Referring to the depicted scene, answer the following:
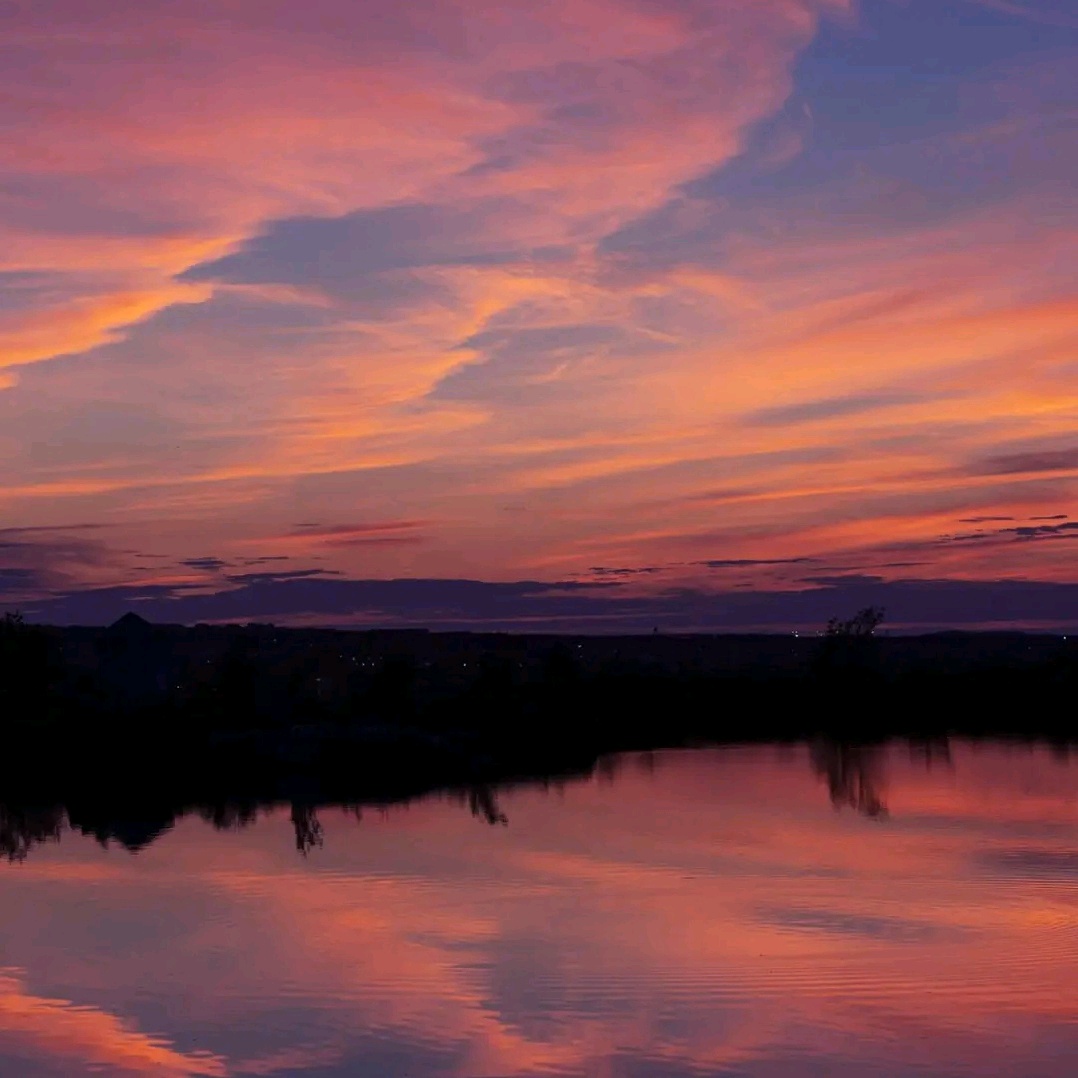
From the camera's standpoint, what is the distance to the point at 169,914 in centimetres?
1653

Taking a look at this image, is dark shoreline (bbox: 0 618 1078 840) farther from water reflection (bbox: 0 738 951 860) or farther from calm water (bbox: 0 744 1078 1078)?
calm water (bbox: 0 744 1078 1078)

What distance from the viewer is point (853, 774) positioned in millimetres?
30062

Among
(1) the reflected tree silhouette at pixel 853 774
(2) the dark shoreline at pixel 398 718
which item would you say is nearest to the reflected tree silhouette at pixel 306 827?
(2) the dark shoreline at pixel 398 718

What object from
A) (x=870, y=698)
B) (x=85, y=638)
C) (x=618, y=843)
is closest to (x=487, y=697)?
(x=870, y=698)

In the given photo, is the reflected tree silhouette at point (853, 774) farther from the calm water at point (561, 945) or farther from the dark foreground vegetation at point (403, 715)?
the dark foreground vegetation at point (403, 715)

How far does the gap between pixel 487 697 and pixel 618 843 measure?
21.5m

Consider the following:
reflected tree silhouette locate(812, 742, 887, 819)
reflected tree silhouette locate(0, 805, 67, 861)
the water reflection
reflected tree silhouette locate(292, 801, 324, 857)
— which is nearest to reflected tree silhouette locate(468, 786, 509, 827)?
the water reflection

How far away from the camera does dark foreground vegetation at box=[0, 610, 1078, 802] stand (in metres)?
30.7

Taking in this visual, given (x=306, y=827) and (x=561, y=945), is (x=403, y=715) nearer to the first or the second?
(x=306, y=827)

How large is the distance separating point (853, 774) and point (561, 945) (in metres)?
16.6

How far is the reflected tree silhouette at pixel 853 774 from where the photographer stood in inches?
989

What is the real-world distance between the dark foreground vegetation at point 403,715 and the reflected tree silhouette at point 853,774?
13.0 ft

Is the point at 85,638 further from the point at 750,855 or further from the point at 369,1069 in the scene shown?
the point at 369,1069

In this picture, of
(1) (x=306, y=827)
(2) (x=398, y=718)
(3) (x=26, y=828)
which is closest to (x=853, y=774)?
(1) (x=306, y=827)
